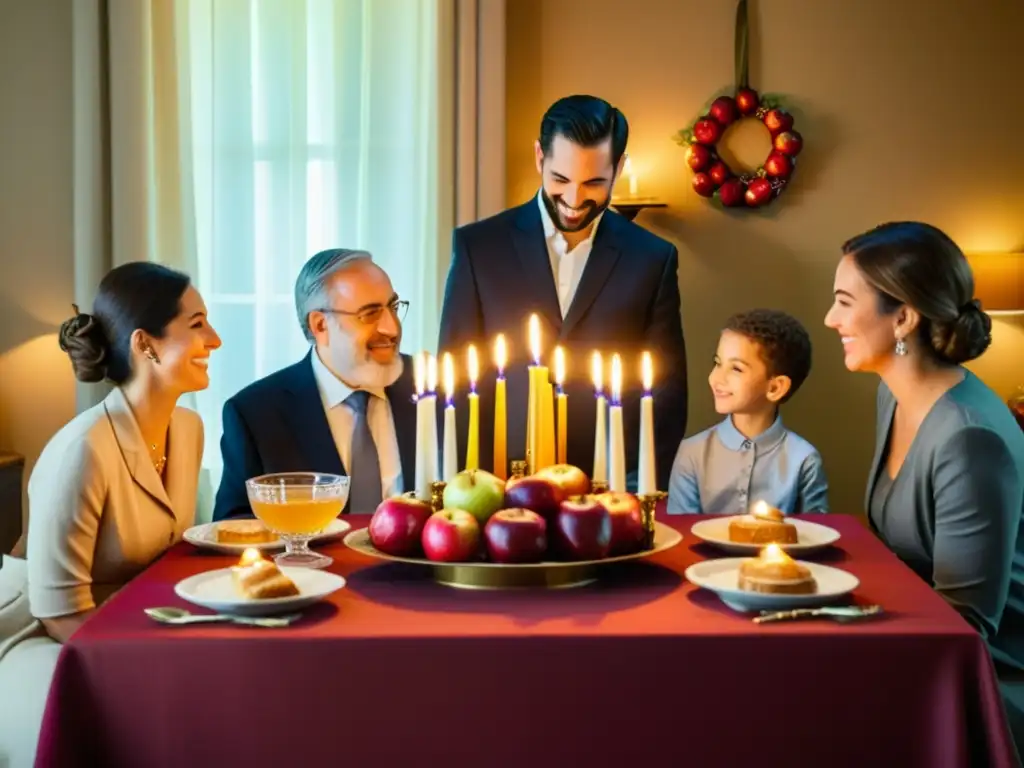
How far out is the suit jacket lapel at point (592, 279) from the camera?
2951 mm

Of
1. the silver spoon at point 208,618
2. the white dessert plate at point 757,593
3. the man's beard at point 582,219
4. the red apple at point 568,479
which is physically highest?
the man's beard at point 582,219

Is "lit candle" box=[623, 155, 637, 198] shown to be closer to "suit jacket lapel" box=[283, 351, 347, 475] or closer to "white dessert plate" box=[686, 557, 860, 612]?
"suit jacket lapel" box=[283, 351, 347, 475]

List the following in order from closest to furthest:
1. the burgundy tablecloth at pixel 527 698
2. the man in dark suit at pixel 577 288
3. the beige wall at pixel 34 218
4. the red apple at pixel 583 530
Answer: the burgundy tablecloth at pixel 527 698
the red apple at pixel 583 530
the man in dark suit at pixel 577 288
the beige wall at pixel 34 218

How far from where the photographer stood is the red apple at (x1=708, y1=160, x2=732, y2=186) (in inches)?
168

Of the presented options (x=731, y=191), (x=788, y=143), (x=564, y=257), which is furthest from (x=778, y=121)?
(x=564, y=257)

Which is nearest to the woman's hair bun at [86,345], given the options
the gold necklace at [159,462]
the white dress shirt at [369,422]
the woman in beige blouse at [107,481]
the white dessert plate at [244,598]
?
the woman in beige blouse at [107,481]

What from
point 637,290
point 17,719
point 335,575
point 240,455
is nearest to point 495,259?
point 637,290

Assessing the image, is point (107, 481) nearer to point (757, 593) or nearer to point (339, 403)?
point (339, 403)

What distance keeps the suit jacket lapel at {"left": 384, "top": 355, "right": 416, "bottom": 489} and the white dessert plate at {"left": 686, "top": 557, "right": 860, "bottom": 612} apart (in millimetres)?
984

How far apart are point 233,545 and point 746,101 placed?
294 cm

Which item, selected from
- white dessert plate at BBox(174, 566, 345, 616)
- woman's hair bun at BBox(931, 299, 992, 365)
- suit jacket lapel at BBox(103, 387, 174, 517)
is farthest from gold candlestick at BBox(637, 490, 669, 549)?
suit jacket lapel at BBox(103, 387, 174, 517)

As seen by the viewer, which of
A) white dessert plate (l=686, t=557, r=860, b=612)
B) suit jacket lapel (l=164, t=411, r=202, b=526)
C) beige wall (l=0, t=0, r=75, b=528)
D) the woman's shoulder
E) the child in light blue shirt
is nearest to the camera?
white dessert plate (l=686, t=557, r=860, b=612)

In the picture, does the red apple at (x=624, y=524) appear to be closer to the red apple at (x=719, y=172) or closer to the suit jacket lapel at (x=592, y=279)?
the suit jacket lapel at (x=592, y=279)

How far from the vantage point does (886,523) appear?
7.45ft
